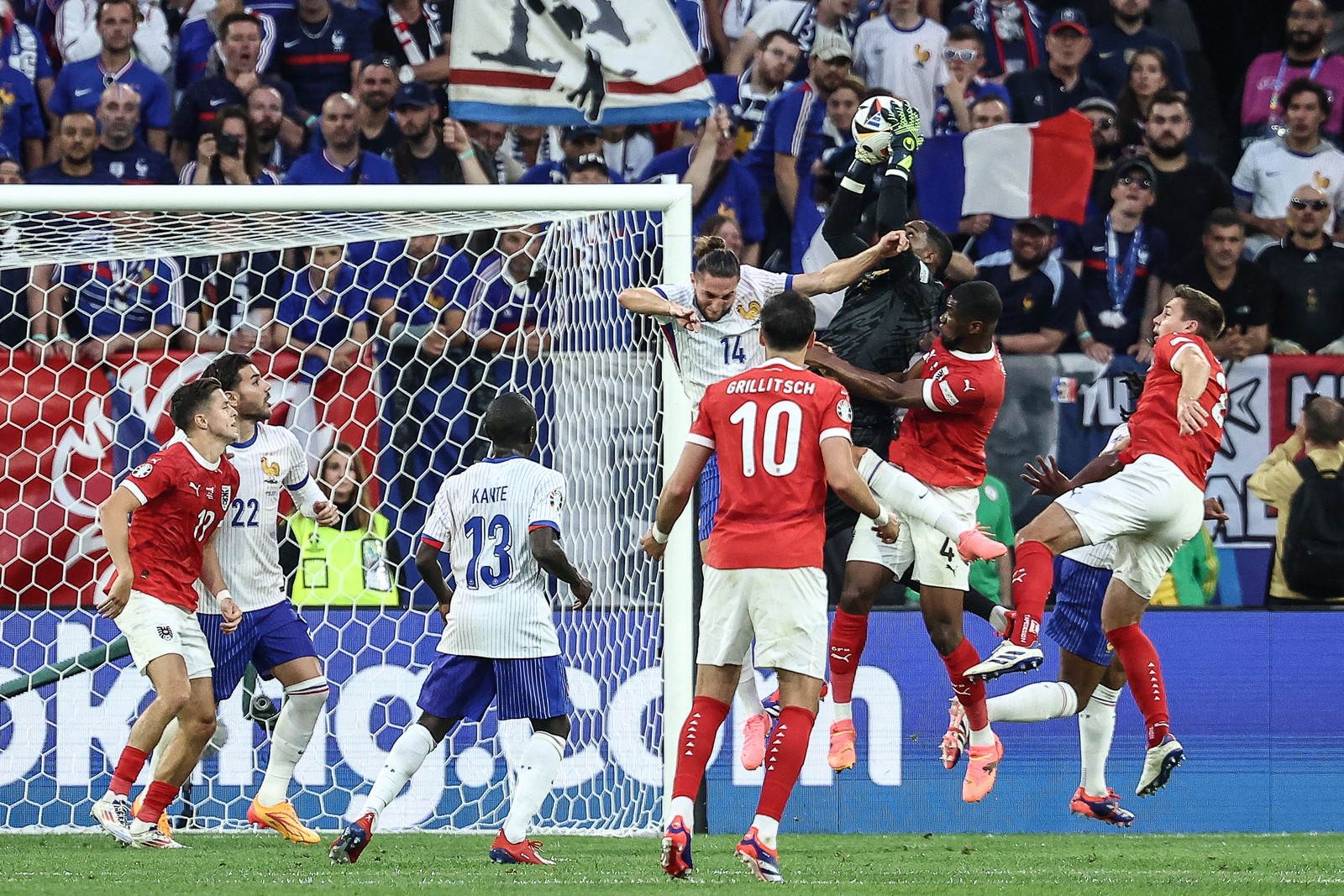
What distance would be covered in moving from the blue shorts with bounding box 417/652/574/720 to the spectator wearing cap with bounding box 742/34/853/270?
16.5 feet

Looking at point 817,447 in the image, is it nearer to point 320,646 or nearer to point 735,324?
Answer: point 735,324

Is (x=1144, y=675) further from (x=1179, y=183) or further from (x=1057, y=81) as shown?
(x=1057, y=81)

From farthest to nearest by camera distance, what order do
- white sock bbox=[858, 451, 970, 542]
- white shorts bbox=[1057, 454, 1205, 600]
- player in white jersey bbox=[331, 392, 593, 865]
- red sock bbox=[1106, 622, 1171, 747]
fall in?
red sock bbox=[1106, 622, 1171, 747] < white shorts bbox=[1057, 454, 1205, 600] < player in white jersey bbox=[331, 392, 593, 865] < white sock bbox=[858, 451, 970, 542]

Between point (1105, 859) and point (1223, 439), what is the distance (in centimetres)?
404

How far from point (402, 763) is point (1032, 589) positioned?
304 centimetres

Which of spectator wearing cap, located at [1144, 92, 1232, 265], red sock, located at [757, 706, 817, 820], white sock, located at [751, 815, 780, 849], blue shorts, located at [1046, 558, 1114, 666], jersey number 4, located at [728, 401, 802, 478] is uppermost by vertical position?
spectator wearing cap, located at [1144, 92, 1232, 265]

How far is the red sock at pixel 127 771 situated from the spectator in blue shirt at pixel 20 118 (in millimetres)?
5726

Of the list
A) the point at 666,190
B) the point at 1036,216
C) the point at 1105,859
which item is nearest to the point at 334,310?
the point at 666,190

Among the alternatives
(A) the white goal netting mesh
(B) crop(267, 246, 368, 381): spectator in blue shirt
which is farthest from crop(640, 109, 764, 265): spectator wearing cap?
(B) crop(267, 246, 368, 381): spectator in blue shirt

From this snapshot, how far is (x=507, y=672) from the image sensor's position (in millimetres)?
7746

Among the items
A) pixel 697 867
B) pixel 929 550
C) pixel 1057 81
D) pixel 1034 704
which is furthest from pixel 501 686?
pixel 1057 81

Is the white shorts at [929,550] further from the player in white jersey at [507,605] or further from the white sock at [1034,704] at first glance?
the player in white jersey at [507,605]

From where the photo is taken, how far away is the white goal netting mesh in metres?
9.71

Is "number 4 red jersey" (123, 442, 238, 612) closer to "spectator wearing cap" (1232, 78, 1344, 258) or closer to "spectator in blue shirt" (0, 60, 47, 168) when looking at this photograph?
"spectator in blue shirt" (0, 60, 47, 168)
